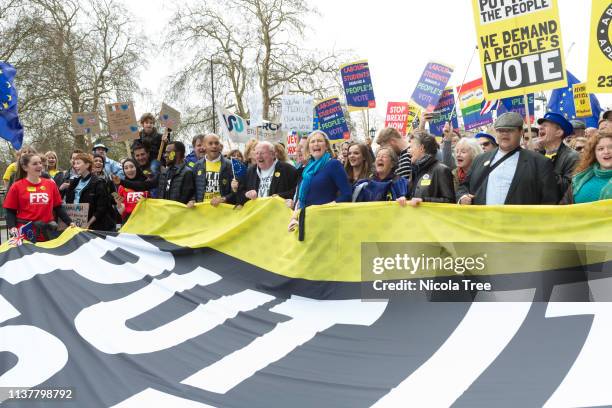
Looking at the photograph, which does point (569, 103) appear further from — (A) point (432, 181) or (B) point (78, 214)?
(B) point (78, 214)

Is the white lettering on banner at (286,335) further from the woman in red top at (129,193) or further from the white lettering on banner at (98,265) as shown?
the woman in red top at (129,193)

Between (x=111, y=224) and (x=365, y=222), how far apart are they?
4.55m

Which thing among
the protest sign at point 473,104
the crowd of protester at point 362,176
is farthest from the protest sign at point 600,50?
the protest sign at point 473,104

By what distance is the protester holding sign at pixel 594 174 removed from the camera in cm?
431

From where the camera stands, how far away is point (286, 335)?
4.42 metres

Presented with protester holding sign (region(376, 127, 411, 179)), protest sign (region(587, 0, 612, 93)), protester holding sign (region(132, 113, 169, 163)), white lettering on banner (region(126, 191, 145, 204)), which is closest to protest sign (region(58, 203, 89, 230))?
white lettering on banner (region(126, 191, 145, 204))

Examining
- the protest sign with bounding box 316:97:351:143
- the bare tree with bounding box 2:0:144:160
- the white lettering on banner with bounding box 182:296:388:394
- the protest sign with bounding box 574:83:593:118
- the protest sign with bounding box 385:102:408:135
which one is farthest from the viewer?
the bare tree with bounding box 2:0:144:160

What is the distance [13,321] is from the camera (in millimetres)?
4664

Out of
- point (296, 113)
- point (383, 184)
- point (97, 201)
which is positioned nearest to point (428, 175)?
point (383, 184)

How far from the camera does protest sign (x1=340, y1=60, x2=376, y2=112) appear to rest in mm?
12789

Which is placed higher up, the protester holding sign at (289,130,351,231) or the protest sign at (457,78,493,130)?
the protest sign at (457,78,493,130)

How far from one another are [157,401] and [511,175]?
311 cm

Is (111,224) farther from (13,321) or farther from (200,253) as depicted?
(13,321)

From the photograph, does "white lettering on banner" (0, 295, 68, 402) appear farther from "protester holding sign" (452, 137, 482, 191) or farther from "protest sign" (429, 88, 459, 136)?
"protest sign" (429, 88, 459, 136)
